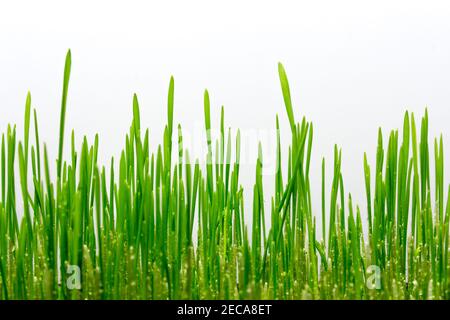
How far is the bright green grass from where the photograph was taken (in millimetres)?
1279

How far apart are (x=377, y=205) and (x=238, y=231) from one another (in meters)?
0.30

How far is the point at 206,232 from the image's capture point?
1419mm

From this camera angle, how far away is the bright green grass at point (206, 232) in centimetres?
128

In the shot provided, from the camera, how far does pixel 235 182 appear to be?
147 centimetres
